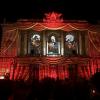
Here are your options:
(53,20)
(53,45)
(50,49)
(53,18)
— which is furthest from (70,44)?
(53,18)

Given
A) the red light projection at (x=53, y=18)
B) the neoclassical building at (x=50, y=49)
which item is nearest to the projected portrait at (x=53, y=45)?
the neoclassical building at (x=50, y=49)

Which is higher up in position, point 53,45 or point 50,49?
point 53,45

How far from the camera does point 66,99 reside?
7.34 metres

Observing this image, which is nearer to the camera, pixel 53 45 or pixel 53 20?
pixel 53 20

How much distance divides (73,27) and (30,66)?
5.07m

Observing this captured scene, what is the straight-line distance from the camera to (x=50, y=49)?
22516 mm

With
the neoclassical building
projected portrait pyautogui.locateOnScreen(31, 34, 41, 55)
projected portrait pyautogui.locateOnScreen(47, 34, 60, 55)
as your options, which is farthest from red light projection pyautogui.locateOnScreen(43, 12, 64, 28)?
projected portrait pyautogui.locateOnScreen(31, 34, 41, 55)

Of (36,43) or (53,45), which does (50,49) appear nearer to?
(53,45)

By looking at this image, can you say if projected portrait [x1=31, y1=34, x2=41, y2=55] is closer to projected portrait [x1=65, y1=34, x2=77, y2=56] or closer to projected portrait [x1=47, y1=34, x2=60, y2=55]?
projected portrait [x1=47, y1=34, x2=60, y2=55]

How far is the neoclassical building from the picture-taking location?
69.2 feet

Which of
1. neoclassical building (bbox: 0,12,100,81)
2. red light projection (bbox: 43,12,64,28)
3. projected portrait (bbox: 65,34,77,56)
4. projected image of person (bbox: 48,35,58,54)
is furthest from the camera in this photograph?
projected image of person (bbox: 48,35,58,54)

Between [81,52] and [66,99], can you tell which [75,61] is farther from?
[66,99]

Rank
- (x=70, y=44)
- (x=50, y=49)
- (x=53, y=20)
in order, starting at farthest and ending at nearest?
(x=70, y=44) → (x=50, y=49) → (x=53, y=20)

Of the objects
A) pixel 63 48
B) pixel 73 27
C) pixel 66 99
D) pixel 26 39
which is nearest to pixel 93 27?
pixel 73 27
